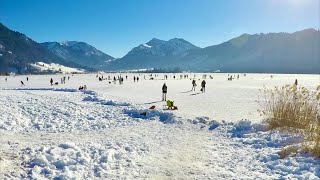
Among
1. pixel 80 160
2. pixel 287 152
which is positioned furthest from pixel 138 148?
pixel 287 152

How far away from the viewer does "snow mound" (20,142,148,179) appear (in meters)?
9.49

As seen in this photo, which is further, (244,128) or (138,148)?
(244,128)

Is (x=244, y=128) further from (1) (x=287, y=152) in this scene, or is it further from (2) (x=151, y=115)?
(2) (x=151, y=115)

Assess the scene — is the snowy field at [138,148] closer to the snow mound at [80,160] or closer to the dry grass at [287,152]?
the snow mound at [80,160]

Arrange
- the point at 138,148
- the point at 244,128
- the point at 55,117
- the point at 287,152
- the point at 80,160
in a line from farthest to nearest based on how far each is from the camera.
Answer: the point at 55,117
the point at 244,128
the point at 138,148
the point at 287,152
the point at 80,160

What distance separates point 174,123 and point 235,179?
907cm

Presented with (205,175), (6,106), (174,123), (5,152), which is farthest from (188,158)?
(6,106)

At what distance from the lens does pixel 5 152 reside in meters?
11.5

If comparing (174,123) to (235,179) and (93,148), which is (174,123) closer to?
(93,148)

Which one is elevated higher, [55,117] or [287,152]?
[287,152]

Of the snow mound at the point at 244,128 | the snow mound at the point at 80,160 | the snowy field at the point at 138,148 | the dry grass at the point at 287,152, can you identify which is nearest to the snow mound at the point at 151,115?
the snowy field at the point at 138,148

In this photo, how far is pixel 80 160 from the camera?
10.5 m

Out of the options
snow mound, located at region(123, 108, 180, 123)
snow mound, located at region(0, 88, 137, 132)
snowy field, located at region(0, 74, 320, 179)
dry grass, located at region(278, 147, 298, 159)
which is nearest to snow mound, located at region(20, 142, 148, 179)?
snowy field, located at region(0, 74, 320, 179)

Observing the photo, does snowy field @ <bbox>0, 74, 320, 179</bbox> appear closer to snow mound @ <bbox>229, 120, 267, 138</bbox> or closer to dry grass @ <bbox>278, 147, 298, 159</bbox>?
snow mound @ <bbox>229, 120, 267, 138</bbox>
